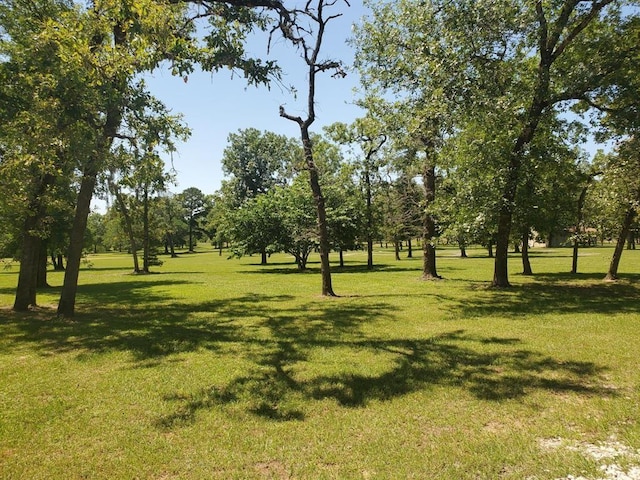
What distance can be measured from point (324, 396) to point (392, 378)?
1201 millimetres

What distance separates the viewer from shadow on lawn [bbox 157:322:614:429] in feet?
17.1

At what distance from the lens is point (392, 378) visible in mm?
5992

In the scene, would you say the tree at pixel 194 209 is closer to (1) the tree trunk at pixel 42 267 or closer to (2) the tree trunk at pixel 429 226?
(1) the tree trunk at pixel 42 267

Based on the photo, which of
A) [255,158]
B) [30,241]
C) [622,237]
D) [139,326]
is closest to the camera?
[139,326]

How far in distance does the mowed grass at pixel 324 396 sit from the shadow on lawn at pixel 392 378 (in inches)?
1.4

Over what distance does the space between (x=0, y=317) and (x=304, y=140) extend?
1110 centimetres

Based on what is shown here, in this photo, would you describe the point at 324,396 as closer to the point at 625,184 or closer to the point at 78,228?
the point at 78,228

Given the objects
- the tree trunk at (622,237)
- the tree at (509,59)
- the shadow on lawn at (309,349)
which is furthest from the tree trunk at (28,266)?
the tree trunk at (622,237)

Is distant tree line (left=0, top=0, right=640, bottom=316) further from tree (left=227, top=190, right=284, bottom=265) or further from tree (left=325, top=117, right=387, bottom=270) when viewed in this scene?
tree (left=227, top=190, right=284, bottom=265)

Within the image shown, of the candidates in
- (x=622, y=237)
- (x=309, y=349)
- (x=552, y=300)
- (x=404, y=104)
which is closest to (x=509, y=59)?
(x=404, y=104)

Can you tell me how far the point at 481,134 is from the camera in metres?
14.5

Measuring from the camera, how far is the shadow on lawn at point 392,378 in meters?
5.21

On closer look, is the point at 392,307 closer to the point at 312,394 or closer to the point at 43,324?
the point at 312,394

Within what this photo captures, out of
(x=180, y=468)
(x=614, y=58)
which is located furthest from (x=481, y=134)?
(x=180, y=468)
